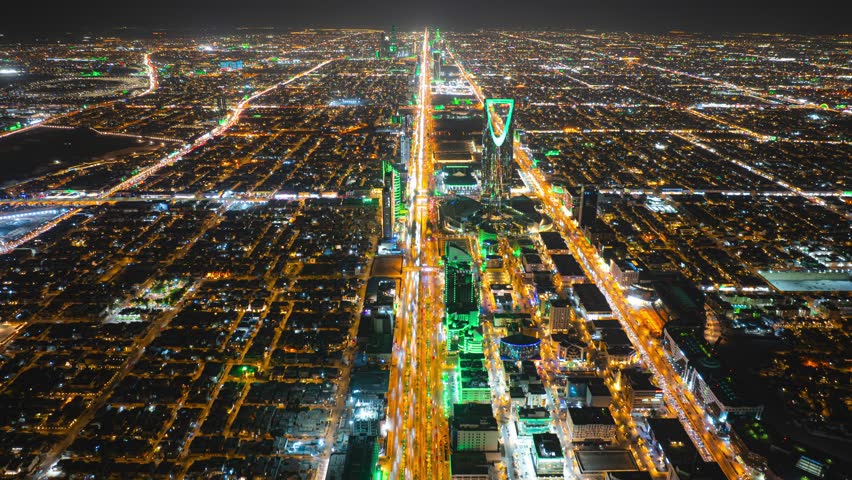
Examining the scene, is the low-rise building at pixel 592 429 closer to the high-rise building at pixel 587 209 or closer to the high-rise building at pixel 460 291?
the high-rise building at pixel 460 291

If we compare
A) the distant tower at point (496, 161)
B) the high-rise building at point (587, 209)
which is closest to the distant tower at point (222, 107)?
the distant tower at point (496, 161)

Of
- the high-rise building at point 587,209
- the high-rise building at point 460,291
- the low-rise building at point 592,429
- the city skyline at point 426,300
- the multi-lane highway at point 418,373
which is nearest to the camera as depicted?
the multi-lane highway at point 418,373

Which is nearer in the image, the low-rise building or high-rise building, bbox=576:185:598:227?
the low-rise building

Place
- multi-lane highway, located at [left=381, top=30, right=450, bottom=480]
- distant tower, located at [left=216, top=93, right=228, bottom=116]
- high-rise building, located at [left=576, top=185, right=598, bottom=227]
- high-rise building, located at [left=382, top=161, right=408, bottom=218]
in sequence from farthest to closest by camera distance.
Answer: distant tower, located at [left=216, top=93, right=228, bottom=116] → high-rise building, located at [left=576, top=185, right=598, bottom=227] → high-rise building, located at [left=382, top=161, right=408, bottom=218] → multi-lane highway, located at [left=381, top=30, right=450, bottom=480]

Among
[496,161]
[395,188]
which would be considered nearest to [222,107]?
[395,188]

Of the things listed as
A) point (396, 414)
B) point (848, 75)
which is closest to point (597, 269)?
point (396, 414)

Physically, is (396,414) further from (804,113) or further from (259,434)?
(804,113)

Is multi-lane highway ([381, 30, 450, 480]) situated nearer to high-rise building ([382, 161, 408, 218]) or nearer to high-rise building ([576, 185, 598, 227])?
high-rise building ([382, 161, 408, 218])

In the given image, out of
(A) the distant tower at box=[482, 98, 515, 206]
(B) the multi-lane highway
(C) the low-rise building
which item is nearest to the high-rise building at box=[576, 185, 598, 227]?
(A) the distant tower at box=[482, 98, 515, 206]

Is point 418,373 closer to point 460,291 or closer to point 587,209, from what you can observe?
point 460,291

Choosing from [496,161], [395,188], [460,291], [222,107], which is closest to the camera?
[460,291]

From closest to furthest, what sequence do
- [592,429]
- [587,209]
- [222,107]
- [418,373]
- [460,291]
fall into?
[592,429] → [418,373] → [460,291] → [587,209] → [222,107]
